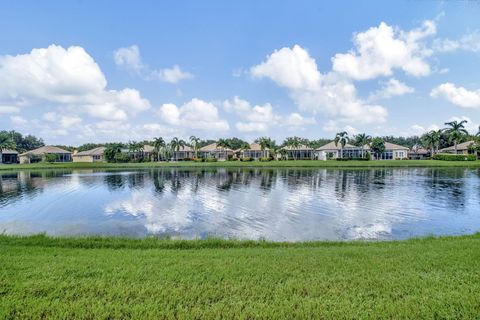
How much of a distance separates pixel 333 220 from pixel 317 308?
13108 millimetres

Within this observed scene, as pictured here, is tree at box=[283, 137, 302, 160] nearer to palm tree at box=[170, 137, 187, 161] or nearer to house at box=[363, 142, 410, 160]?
house at box=[363, 142, 410, 160]

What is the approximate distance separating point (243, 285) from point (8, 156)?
414 feet

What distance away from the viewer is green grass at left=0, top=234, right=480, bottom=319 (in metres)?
5.34

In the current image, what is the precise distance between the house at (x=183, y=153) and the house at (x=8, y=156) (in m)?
53.3

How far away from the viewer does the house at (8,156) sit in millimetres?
103625

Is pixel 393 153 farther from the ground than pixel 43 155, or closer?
closer

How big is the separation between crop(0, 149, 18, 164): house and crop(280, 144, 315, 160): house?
299 feet

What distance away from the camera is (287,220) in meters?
17.9

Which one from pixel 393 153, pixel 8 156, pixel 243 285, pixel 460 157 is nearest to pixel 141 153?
pixel 8 156

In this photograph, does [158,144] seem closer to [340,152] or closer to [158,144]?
[158,144]

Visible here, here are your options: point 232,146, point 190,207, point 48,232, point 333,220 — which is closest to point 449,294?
point 333,220

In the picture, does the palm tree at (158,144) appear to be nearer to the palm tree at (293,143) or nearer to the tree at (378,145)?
the palm tree at (293,143)

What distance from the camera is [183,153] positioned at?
11419 centimetres

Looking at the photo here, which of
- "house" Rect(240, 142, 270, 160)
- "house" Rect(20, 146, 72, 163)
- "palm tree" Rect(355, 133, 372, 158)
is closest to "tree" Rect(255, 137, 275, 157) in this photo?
"house" Rect(240, 142, 270, 160)
